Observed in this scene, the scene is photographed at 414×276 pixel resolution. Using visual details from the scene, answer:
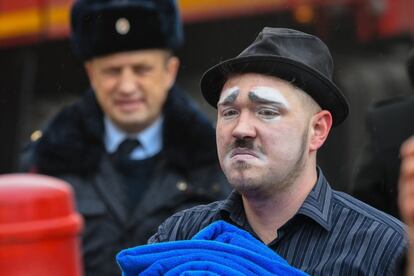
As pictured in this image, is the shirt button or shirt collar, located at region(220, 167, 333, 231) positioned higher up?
shirt collar, located at region(220, 167, 333, 231)

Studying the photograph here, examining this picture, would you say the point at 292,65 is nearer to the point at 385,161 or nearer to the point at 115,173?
the point at 385,161

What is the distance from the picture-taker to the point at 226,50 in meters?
9.59

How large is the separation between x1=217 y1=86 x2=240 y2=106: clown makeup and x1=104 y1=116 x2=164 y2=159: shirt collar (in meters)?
2.06

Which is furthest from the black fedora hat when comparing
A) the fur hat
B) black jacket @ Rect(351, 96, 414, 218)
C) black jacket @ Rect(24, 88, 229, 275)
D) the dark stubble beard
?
the fur hat

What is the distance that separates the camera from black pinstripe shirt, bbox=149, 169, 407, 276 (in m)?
3.35

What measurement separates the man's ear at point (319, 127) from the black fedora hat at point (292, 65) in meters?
0.03

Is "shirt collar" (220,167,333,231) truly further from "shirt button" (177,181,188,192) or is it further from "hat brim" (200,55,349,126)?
"shirt button" (177,181,188,192)

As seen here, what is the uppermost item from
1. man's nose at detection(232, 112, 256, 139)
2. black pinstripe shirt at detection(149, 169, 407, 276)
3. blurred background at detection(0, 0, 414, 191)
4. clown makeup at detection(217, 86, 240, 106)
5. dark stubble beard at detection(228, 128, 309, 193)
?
clown makeup at detection(217, 86, 240, 106)

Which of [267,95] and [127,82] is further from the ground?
[267,95]

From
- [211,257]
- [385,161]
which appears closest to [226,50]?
[385,161]

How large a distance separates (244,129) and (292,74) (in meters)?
0.22

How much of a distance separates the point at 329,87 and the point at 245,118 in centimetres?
28

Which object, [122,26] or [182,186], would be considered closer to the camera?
[182,186]

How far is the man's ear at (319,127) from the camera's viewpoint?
3.72 m
